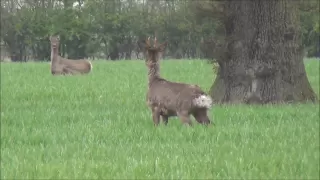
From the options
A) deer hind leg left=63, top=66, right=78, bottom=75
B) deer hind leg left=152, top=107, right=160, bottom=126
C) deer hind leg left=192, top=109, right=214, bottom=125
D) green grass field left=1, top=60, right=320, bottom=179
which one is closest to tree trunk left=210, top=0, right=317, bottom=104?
green grass field left=1, top=60, right=320, bottom=179

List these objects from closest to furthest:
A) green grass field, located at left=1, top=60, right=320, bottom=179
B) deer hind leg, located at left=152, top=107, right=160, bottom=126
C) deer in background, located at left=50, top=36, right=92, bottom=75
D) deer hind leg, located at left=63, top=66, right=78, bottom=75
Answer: green grass field, located at left=1, top=60, right=320, bottom=179, deer hind leg, located at left=152, top=107, right=160, bottom=126, deer in background, located at left=50, top=36, right=92, bottom=75, deer hind leg, located at left=63, top=66, right=78, bottom=75

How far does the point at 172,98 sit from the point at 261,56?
4965 mm

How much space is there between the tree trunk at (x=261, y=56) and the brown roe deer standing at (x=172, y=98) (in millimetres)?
4042

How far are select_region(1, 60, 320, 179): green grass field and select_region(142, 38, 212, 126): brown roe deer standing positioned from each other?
224 millimetres

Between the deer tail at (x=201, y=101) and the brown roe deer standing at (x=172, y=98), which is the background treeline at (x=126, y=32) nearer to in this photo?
the brown roe deer standing at (x=172, y=98)

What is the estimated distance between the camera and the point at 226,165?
634cm

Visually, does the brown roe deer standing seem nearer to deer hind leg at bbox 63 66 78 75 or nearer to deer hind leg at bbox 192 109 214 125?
deer hind leg at bbox 192 109 214 125

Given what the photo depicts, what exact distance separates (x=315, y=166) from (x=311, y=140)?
1.86m

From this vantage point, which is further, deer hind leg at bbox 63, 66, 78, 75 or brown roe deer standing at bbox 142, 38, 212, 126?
deer hind leg at bbox 63, 66, 78, 75

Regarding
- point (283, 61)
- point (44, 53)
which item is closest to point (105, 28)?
point (44, 53)

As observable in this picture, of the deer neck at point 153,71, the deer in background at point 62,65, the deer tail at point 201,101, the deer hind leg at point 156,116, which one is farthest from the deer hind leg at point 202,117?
the deer in background at point 62,65

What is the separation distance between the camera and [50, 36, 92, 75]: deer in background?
77.6 feet

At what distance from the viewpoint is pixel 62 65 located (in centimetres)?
2405

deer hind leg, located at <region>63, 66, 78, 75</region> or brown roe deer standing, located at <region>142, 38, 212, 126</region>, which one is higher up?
brown roe deer standing, located at <region>142, 38, 212, 126</region>
